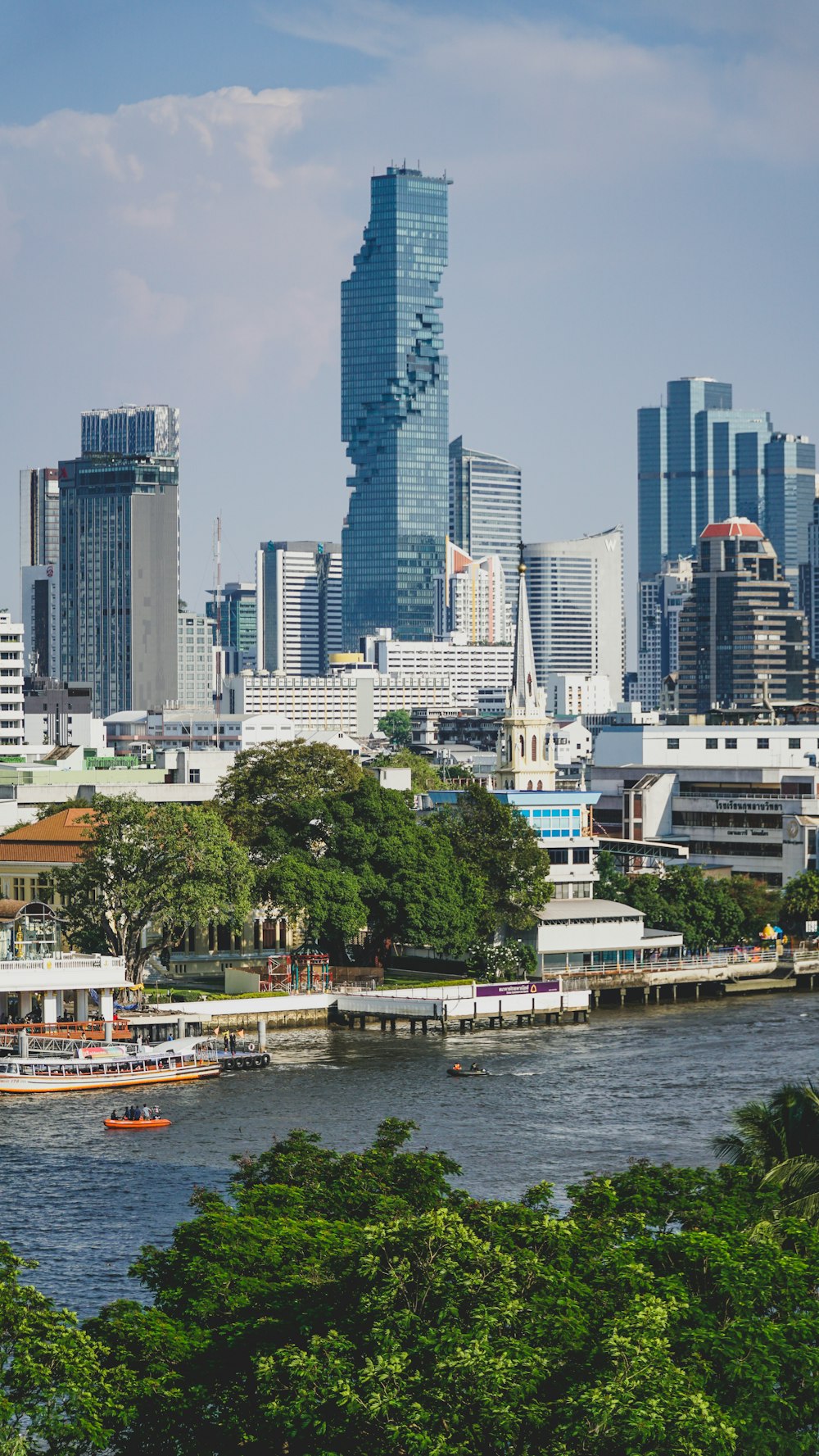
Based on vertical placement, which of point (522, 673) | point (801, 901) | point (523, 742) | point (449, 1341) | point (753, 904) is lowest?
point (449, 1341)

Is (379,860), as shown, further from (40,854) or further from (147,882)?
(40,854)

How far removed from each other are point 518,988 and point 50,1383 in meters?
74.4

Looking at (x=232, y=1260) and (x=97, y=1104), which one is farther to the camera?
(x=97, y=1104)

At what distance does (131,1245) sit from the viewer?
60.9 metres

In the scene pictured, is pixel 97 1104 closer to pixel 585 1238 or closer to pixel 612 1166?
pixel 612 1166

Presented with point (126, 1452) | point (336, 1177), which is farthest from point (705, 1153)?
point (126, 1452)

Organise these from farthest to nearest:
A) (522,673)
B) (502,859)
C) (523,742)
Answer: (522,673) < (523,742) < (502,859)

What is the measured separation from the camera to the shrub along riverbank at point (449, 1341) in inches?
1326

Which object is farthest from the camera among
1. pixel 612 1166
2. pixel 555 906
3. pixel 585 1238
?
pixel 555 906

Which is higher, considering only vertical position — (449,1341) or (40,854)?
(40,854)

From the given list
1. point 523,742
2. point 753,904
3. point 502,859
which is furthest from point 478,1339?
point 523,742

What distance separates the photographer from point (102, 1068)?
9006 centimetres

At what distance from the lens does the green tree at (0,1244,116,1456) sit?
36.1 m

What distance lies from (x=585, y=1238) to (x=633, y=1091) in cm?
4662
